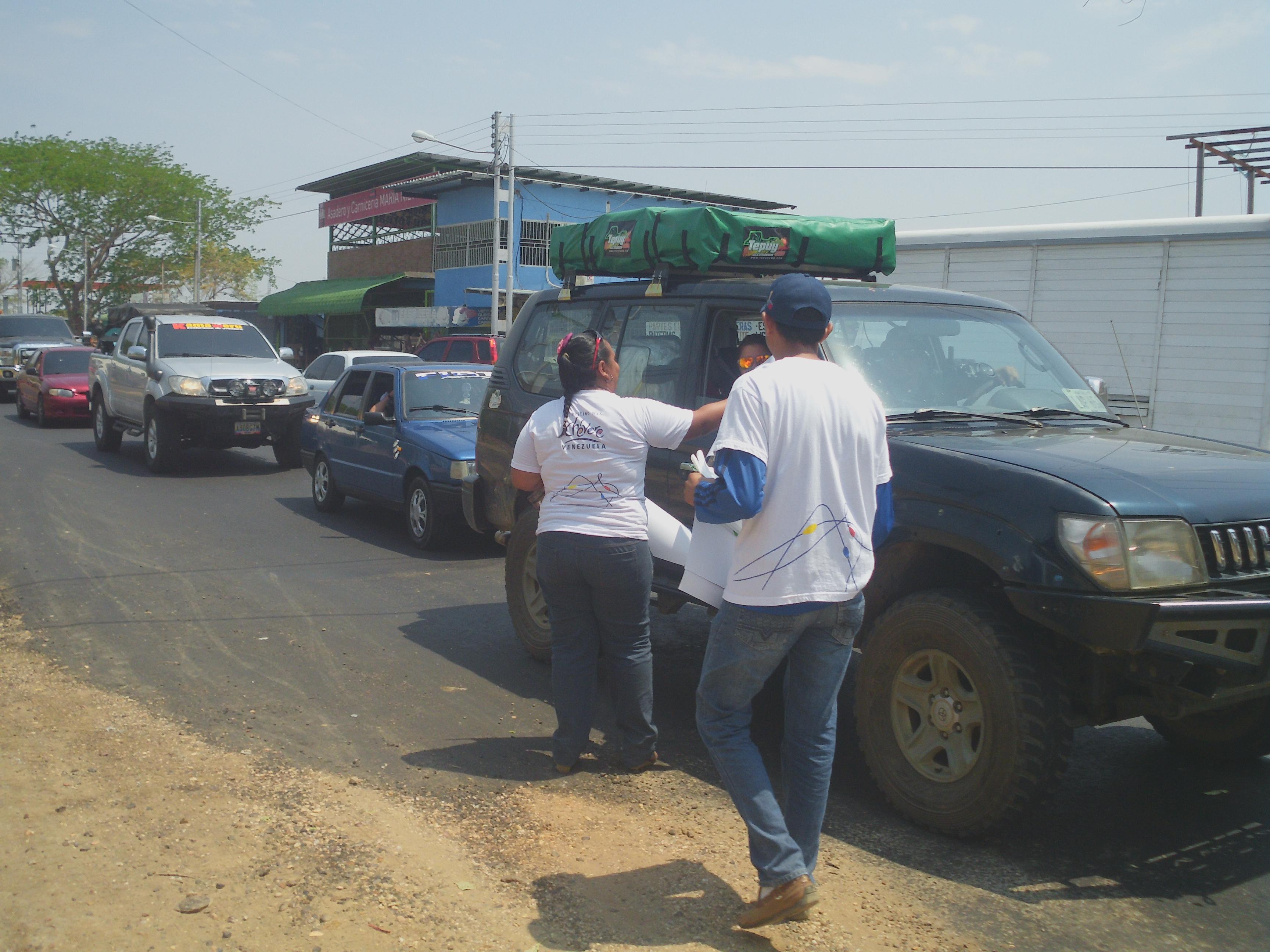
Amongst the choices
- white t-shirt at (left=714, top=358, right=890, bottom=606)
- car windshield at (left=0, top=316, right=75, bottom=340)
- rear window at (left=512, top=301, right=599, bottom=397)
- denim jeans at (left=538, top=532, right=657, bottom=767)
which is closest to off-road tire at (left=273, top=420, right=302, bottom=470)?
rear window at (left=512, top=301, right=599, bottom=397)

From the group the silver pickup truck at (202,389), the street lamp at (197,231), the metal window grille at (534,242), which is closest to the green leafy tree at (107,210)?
the street lamp at (197,231)

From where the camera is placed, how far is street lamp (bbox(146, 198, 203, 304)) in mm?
51125

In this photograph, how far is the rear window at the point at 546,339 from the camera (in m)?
6.24

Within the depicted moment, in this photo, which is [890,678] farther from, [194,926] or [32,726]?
[32,726]

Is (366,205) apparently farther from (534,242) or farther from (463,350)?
(463,350)

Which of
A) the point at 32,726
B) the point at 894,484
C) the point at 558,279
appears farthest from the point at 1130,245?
the point at 32,726

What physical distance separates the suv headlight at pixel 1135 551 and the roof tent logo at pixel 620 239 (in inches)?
118

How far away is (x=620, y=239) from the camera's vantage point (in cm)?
588

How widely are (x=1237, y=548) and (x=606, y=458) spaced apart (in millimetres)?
2268

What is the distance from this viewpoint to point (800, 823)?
10.9 ft

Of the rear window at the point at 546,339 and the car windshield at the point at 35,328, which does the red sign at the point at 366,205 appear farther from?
the rear window at the point at 546,339

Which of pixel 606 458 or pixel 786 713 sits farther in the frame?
pixel 606 458

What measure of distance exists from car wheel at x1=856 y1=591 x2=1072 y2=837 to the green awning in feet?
130

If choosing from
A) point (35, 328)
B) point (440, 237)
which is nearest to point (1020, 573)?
point (35, 328)
